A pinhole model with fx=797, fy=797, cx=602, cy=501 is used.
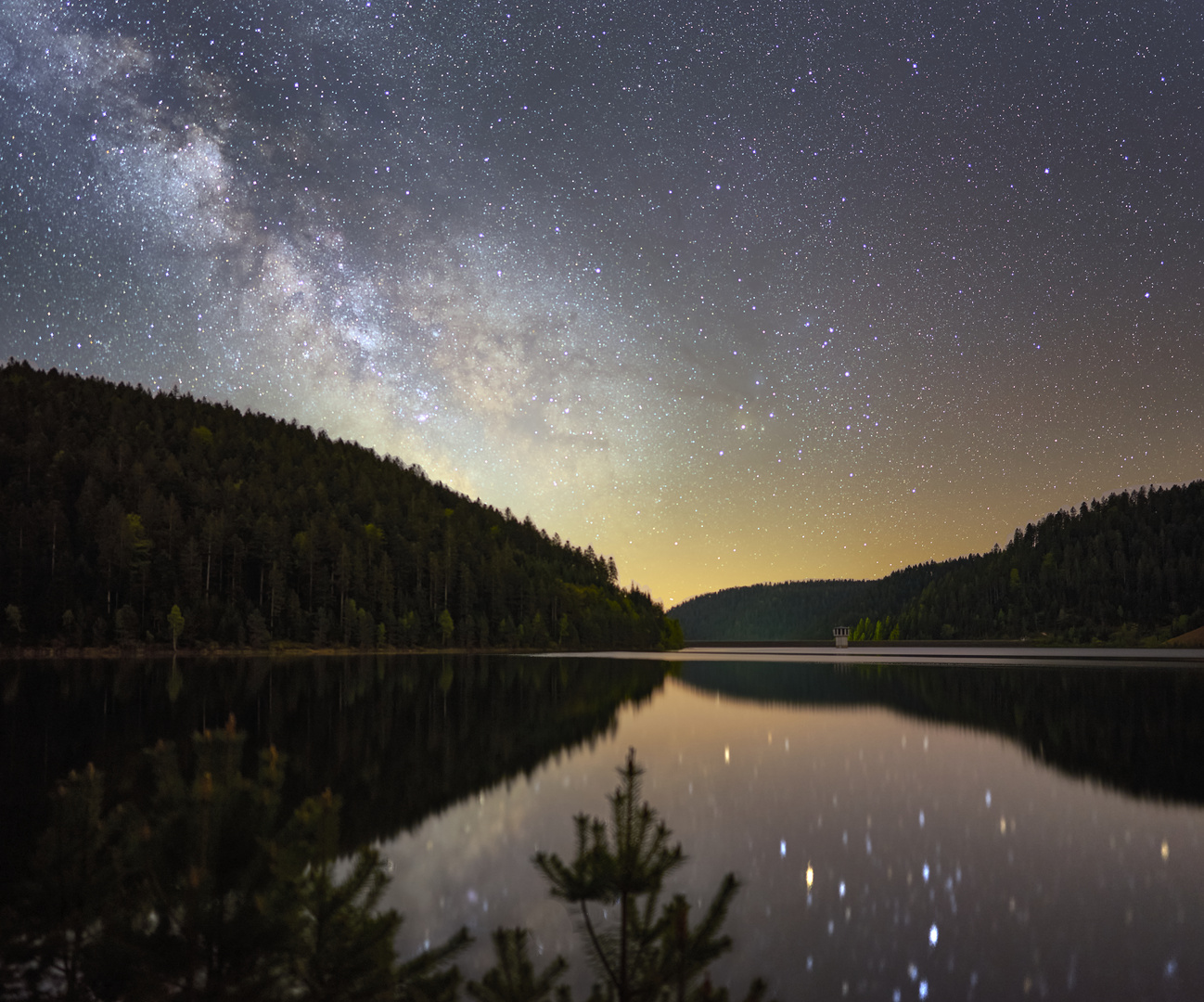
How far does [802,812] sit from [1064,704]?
102ft

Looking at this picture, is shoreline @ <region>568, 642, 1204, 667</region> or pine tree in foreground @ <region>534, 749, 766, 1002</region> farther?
shoreline @ <region>568, 642, 1204, 667</region>

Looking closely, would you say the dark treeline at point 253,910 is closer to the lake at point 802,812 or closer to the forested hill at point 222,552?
the lake at point 802,812

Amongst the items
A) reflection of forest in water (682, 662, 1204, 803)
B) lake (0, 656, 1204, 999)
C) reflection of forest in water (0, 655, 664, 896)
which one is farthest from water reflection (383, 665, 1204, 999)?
reflection of forest in water (0, 655, 664, 896)

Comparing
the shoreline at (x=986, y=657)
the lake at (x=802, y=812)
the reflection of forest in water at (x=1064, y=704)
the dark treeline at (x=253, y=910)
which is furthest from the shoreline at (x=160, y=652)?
the dark treeline at (x=253, y=910)

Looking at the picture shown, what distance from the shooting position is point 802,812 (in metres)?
18.0

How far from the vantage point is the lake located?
33.4 ft

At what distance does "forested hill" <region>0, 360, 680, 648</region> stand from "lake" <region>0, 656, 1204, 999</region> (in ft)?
283

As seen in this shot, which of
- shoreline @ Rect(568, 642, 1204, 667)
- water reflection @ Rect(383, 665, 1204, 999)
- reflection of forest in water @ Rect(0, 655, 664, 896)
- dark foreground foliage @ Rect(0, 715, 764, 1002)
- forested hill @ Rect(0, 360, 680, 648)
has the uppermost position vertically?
forested hill @ Rect(0, 360, 680, 648)

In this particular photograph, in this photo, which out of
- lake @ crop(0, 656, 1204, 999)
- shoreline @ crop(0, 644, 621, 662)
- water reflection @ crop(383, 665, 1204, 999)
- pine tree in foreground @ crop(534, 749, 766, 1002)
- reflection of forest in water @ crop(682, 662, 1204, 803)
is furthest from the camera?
shoreline @ crop(0, 644, 621, 662)

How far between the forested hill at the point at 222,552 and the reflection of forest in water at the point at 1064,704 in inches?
3068

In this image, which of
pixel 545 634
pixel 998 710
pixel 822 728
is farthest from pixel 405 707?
pixel 545 634

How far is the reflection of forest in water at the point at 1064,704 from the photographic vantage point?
23.3m

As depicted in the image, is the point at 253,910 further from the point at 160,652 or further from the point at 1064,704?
the point at 160,652

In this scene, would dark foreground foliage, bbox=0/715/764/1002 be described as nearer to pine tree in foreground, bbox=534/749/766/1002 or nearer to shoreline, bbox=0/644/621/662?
pine tree in foreground, bbox=534/749/766/1002
